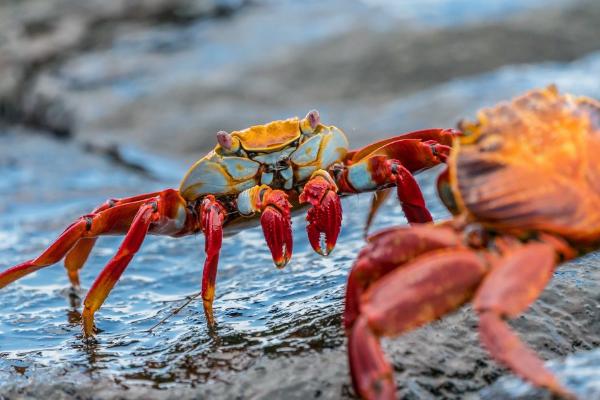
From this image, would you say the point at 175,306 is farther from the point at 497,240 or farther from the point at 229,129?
the point at 229,129

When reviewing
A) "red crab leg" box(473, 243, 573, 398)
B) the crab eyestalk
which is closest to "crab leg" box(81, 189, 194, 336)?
the crab eyestalk

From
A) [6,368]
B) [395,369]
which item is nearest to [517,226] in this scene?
[395,369]

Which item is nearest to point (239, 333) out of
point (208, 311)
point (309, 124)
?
point (208, 311)

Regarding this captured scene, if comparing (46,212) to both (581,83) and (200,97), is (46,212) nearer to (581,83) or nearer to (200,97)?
(200,97)

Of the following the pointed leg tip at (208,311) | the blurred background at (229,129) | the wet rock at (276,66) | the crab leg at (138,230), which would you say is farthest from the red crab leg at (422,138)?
the wet rock at (276,66)

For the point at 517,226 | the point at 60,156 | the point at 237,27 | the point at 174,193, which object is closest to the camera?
the point at 517,226

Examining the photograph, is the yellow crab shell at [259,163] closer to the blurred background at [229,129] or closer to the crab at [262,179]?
the crab at [262,179]

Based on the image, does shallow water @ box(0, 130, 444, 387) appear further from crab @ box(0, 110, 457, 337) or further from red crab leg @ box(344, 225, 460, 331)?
red crab leg @ box(344, 225, 460, 331)
